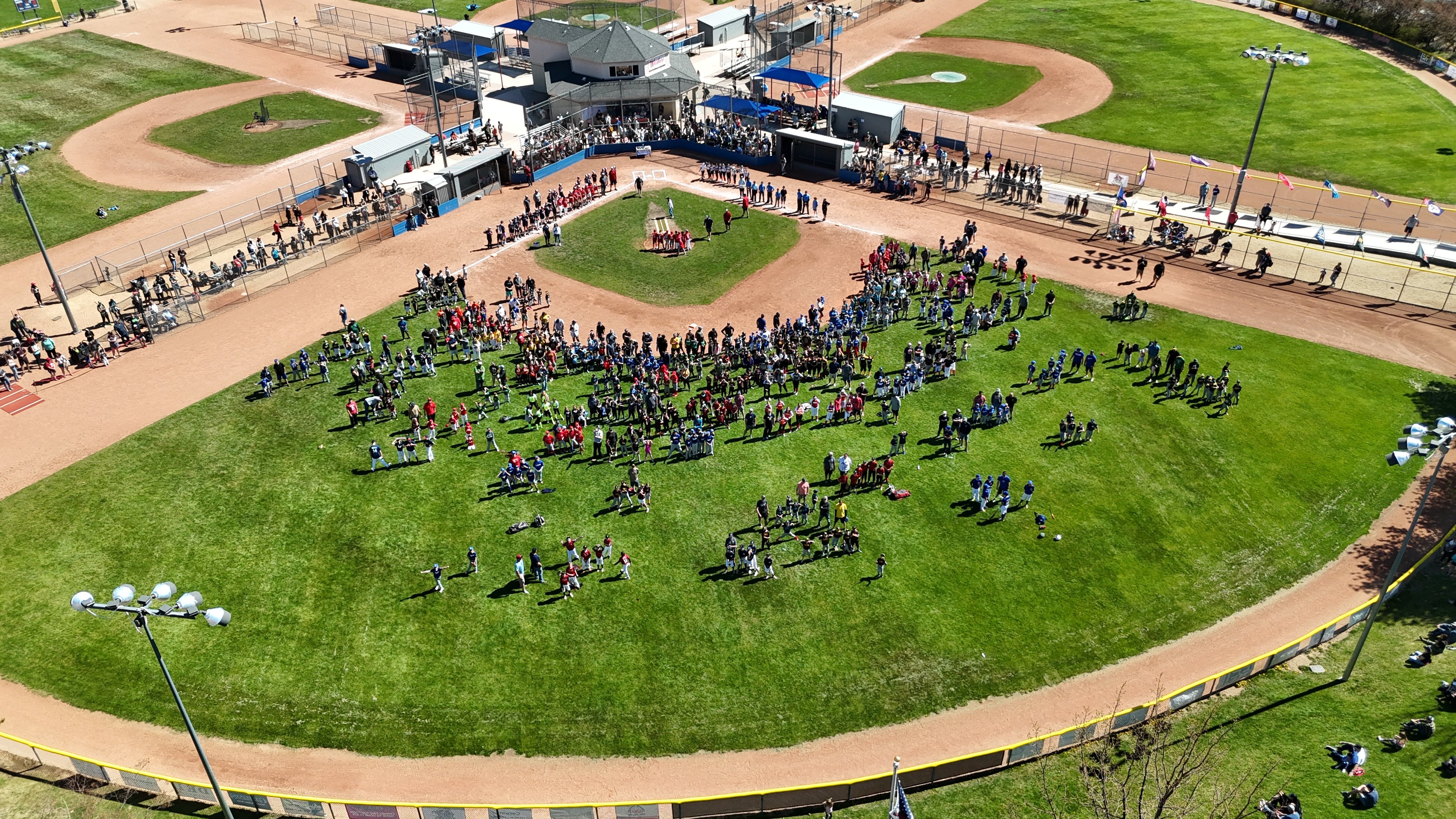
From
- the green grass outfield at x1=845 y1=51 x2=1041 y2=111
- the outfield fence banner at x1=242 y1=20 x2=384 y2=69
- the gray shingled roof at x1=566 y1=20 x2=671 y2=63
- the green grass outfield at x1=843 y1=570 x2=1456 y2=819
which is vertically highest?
the gray shingled roof at x1=566 y1=20 x2=671 y2=63

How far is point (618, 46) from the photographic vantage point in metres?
70.1

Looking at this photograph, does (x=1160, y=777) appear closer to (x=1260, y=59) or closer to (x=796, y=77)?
(x=1260, y=59)

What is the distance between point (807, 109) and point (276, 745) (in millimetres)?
56057

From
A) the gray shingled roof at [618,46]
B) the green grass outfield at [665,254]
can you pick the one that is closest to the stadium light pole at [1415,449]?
the green grass outfield at [665,254]

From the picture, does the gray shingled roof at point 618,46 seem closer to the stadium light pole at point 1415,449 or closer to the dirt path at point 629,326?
the dirt path at point 629,326

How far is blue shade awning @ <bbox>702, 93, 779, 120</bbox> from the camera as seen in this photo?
226ft

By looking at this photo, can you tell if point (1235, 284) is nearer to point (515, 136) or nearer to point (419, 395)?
point (419, 395)

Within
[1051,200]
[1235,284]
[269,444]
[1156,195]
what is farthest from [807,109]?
[269,444]

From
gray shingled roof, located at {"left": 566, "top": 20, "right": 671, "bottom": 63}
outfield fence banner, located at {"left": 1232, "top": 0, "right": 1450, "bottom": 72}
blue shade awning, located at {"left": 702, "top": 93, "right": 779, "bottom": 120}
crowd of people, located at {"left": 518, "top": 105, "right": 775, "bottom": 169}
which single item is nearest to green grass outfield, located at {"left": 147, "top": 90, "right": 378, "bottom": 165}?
crowd of people, located at {"left": 518, "top": 105, "right": 775, "bottom": 169}

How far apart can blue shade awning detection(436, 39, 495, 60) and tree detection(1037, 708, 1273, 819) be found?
72.6m

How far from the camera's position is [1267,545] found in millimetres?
34906

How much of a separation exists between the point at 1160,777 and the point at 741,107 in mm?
55217

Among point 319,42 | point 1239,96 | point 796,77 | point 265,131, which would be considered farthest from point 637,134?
point 1239,96

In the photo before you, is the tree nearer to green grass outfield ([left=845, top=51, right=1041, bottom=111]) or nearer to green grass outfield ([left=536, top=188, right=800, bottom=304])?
green grass outfield ([left=536, top=188, right=800, bottom=304])
